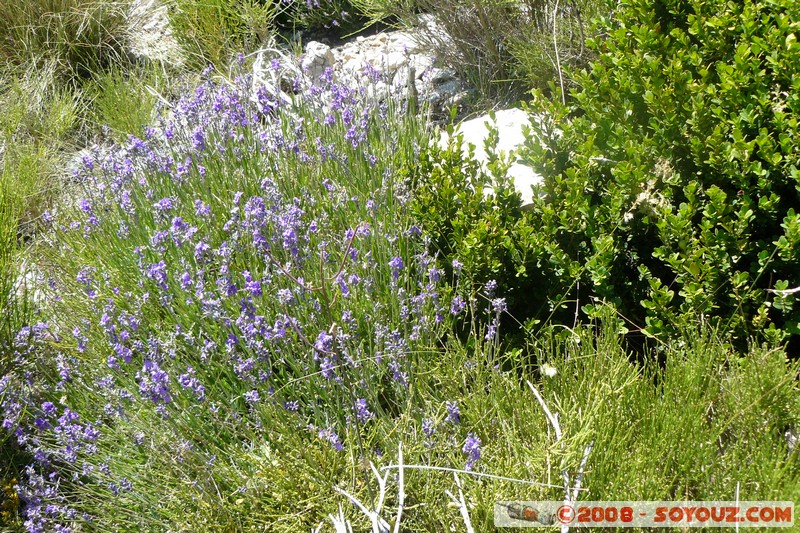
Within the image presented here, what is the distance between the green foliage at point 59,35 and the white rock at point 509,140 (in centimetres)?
332

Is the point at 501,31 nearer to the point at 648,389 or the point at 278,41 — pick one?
the point at 278,41

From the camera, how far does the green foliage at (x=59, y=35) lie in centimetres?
576

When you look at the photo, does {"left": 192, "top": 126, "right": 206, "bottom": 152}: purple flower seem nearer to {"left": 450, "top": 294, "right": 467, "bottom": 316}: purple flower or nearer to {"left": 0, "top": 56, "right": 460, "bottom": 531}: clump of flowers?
{"left": 0, "top": 56, "right": 460, "bottom": 531}: clump of flowers

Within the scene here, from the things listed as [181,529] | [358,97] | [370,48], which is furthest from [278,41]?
[181,529]

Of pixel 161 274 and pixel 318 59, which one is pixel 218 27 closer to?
pixel 318 59

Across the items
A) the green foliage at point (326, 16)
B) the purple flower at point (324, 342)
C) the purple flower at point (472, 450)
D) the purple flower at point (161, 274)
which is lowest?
the purple flower at point (472, 450)

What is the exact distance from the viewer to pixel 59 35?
577cm

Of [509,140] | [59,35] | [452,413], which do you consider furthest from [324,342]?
[59,35]

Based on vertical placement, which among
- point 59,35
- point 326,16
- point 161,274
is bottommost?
point 161,274

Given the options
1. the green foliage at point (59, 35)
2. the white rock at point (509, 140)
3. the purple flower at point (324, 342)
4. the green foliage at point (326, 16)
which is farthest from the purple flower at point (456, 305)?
the green foliage at point (59, 35)

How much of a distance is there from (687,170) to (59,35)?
5.01 meters

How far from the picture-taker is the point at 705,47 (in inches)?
115

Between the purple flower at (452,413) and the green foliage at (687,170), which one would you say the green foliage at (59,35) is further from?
the purple flower at (452,413)

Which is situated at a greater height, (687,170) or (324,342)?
(687,170)
